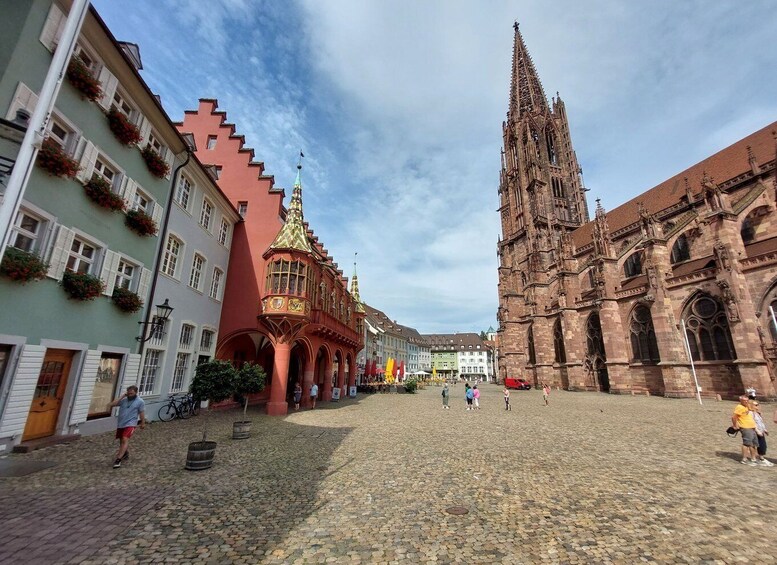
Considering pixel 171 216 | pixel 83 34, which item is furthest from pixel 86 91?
pixel 171 216

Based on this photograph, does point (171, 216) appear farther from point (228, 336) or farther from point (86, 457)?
point (86, 457)

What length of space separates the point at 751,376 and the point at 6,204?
34000mm

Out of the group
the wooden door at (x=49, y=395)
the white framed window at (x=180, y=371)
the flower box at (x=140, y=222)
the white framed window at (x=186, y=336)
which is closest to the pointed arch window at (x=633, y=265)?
the white framed window at (x=186, y=336)

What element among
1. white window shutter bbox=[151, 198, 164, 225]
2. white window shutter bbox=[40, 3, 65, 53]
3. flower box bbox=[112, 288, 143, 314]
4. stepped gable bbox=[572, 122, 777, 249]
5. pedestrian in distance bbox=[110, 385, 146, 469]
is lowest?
pedestrian in distance bbox=[110, 385, 146, 469]

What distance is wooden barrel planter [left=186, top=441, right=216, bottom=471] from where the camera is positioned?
700cm

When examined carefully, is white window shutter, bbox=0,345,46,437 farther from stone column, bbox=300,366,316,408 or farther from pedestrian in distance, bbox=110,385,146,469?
stone column, bbox=300,366,316,408

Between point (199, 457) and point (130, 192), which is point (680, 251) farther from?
point (130, 192)

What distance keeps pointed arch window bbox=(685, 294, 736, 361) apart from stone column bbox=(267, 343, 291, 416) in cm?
3000

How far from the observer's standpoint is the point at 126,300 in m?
11.0

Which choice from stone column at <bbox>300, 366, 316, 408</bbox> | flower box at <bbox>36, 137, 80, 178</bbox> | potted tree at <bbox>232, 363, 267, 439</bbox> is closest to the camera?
flower box at <bbox>36, 137, 80, 178</bbox>

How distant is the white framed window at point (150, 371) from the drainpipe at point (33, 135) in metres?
11.3

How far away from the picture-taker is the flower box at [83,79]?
9038 millimetres

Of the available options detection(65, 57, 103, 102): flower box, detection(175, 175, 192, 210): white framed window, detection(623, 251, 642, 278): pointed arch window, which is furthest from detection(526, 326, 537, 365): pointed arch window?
detection(65, 57, 103, 102): flower box

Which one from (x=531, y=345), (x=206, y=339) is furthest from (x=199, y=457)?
(x=531, y=345)
